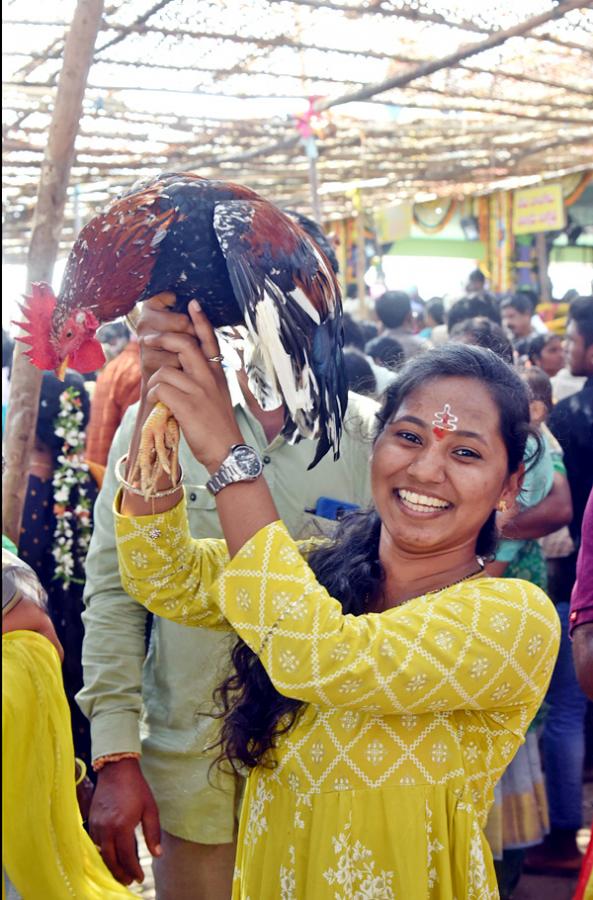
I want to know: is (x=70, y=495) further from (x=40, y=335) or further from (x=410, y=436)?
(x=410, y=436)

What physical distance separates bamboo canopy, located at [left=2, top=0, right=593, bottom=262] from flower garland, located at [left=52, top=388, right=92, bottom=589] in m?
0.97

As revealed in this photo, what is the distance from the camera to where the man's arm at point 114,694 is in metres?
1.94

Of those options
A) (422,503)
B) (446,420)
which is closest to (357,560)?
(422,503)

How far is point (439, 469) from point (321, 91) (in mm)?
6212

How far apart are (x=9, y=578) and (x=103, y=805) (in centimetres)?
67

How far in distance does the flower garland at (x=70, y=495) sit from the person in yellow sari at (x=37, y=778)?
7.26 ft

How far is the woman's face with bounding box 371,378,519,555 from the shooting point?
5.35 ft

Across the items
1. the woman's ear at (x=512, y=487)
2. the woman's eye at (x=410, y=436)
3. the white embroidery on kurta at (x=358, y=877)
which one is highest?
the woman's eye at (x=410, y=436)

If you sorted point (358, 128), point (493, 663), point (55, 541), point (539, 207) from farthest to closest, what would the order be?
point (539, 207) < point (358, 128) < point (55, 541) < point (493, 663)

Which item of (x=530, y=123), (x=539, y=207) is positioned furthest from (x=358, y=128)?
(x=539, y=207)

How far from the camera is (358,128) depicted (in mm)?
8641

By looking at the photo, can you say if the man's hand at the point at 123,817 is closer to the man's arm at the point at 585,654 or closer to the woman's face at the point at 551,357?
the man's arm at the point at 585,654

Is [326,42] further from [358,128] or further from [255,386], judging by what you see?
[255,386]

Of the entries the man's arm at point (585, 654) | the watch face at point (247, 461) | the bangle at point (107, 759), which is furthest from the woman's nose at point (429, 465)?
the bangle at point (107, 759)
